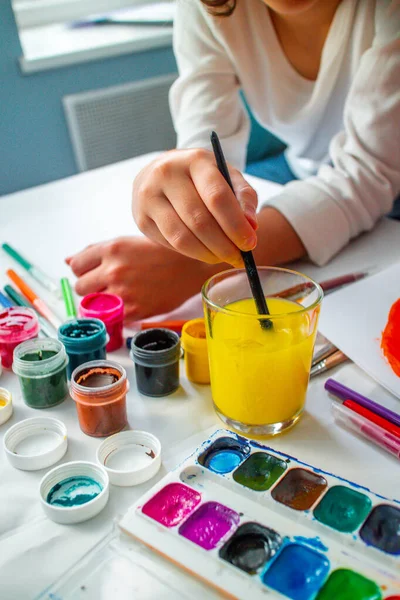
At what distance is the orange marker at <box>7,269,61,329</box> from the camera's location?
2.02ft

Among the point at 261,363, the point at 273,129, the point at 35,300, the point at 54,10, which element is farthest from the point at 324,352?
the point at 54,10

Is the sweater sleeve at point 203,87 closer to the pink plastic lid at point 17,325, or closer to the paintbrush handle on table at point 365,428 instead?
the pink plastic lid at point 17,325

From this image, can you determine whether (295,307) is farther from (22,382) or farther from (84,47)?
(84,47)

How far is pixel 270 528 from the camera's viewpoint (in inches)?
14.1

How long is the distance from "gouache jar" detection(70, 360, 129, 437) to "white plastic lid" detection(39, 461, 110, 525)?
0.05 metres

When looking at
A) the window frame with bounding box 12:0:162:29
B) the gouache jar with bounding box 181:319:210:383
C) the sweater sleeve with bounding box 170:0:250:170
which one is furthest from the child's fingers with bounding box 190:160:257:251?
the window frame with bounding box 12:0:162:29

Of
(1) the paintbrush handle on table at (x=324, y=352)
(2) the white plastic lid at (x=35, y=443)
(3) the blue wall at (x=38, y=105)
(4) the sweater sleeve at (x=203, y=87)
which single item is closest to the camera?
(2) the white plastic lid at (x=35, y=443)

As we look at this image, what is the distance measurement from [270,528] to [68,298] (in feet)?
1.23

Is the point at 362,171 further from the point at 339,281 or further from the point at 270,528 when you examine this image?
the point at 270,528

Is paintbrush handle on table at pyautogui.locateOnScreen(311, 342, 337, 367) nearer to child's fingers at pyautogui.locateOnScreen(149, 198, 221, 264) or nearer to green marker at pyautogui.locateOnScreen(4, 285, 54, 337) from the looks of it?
child's fingers at pyautogui.locateOnScreen(149, 198, 221, 264)

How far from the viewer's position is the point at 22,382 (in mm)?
499

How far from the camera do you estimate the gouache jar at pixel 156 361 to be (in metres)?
0.50

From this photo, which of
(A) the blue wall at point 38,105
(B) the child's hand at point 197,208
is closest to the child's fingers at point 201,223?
(B) the child's hand at point 197,208

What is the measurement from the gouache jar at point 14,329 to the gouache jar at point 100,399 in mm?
104
